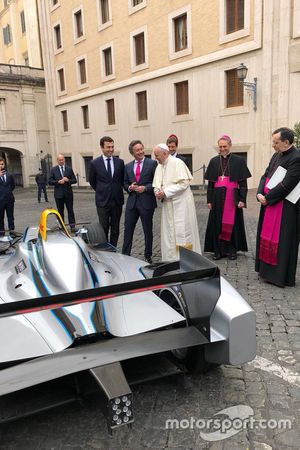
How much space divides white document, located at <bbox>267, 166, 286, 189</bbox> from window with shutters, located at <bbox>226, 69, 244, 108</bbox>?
12.9 m

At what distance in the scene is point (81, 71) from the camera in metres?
26.2

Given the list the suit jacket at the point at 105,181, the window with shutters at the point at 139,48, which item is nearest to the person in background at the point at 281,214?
the suit jacket at the point at 105,181

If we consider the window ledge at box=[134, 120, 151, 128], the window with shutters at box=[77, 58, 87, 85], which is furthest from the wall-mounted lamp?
the window with shutters at box=[77, 58, 87, 85]

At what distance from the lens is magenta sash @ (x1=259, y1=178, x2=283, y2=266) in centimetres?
478

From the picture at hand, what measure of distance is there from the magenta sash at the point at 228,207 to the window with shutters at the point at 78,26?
2295 centimetres

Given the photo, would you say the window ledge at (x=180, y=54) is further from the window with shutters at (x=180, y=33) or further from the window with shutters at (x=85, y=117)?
the window with shutters at (x=85, y=117)

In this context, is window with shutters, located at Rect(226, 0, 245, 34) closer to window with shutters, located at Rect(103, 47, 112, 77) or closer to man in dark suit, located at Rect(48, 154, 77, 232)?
window with shutters, located at Rect(103, 47, 112, 77)

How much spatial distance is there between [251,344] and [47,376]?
1253 mm

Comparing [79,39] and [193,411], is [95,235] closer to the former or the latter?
[193,411]

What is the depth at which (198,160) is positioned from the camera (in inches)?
741

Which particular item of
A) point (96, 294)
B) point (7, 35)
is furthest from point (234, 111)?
point (7, 35)

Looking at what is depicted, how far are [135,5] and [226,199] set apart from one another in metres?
18.8

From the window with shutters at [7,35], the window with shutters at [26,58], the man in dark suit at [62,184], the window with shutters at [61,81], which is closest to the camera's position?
the man in dark suit at [62,184]

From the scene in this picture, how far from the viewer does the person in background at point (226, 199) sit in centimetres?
586
